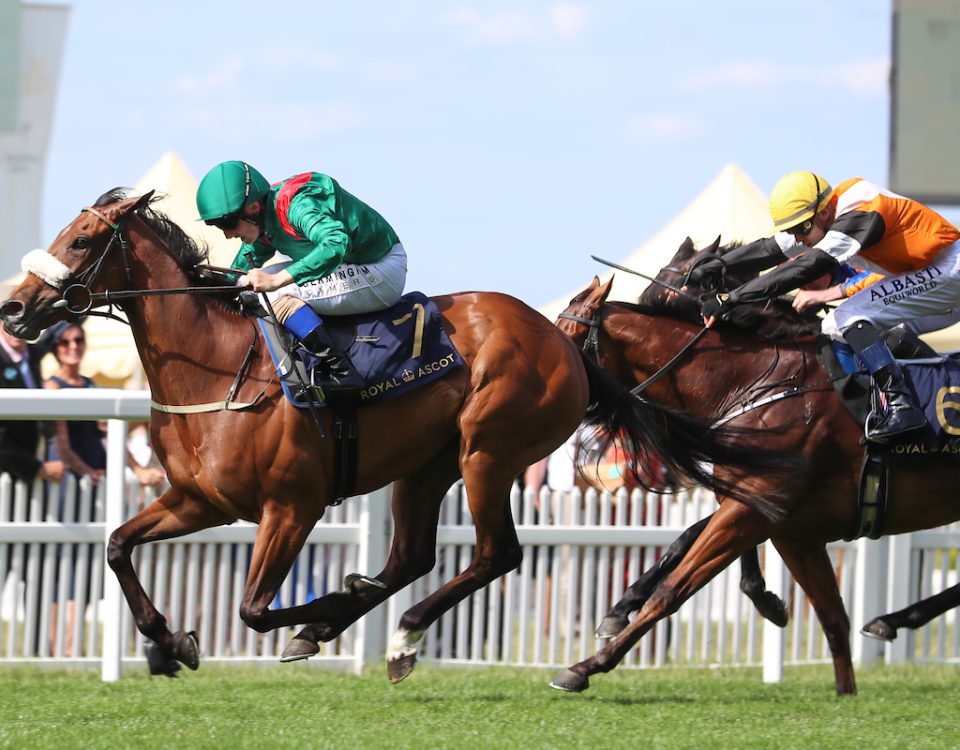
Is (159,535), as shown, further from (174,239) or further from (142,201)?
(142,201)

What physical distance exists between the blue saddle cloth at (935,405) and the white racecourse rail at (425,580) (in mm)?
1662

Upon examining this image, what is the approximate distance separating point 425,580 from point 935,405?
2.87 m

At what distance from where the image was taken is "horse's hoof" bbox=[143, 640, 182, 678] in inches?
234

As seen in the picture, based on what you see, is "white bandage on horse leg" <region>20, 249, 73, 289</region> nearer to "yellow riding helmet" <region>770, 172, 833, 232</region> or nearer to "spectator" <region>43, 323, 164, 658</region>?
"spectator" <region>43, 323, 164, 658</region>

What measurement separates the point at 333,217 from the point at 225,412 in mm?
847

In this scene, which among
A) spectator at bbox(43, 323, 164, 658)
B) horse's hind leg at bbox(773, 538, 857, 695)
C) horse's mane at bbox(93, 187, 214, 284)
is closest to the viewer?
horse's mane at bbox(93, 187, 214, 284)

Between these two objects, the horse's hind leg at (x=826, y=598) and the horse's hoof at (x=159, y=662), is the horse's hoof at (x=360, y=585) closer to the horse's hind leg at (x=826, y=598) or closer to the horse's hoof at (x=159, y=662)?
the horse's hoof at (x=159, y=662)

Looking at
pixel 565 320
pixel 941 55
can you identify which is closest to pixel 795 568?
pixel 565 320

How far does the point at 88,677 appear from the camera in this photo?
7.28 m

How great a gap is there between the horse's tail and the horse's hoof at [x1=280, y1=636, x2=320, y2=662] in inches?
59.3

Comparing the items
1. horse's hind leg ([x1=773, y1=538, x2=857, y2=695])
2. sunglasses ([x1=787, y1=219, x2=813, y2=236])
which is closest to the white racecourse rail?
horse's hind leg ([x1=773, y1=538, x2=857, y2=695])

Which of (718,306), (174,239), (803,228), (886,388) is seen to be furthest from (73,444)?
(886,388)

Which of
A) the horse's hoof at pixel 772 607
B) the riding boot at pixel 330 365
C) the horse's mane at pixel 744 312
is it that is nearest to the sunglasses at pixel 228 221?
the riding boot at pixel 330 365

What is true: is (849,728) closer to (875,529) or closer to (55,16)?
(875,529)
